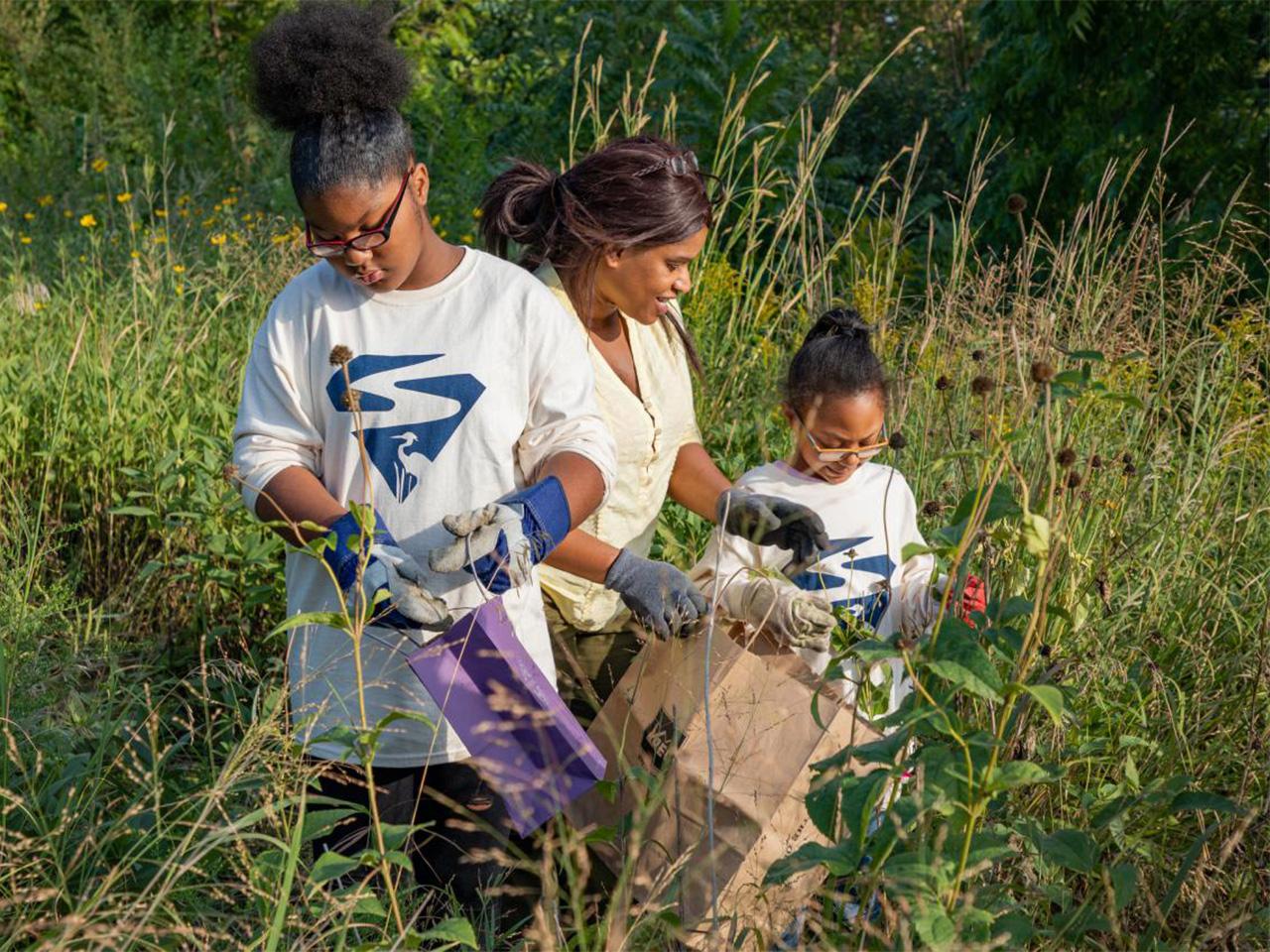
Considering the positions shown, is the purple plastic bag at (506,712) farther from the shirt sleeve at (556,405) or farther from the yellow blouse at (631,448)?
the yellow blouse at (631,448)

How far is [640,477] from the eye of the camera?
106 inches

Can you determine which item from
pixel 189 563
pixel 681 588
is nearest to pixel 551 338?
pixel 681 588

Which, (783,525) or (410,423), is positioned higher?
(410,423)

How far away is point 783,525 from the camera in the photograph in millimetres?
2443

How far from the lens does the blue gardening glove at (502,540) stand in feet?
6.41

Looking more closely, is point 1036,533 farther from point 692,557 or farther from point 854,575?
point 692,557

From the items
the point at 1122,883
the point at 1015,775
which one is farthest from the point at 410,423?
the point at 1122,883

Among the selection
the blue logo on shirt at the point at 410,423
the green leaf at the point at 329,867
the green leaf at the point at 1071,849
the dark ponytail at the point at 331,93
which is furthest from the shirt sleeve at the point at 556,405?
the green leaf at the point at 1071,849

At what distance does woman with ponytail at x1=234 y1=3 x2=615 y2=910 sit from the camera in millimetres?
2088

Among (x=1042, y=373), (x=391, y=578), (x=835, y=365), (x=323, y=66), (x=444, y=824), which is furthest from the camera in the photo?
(x=835, y=365)

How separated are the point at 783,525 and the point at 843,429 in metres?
0.28

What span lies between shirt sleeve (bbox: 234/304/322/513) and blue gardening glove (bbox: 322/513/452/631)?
25 cm

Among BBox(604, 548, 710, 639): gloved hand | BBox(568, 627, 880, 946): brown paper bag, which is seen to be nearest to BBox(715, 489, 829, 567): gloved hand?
BBox(604, 548, 710, 639): gloved hand

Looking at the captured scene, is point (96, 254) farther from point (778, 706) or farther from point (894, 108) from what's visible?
point (894, 108)
